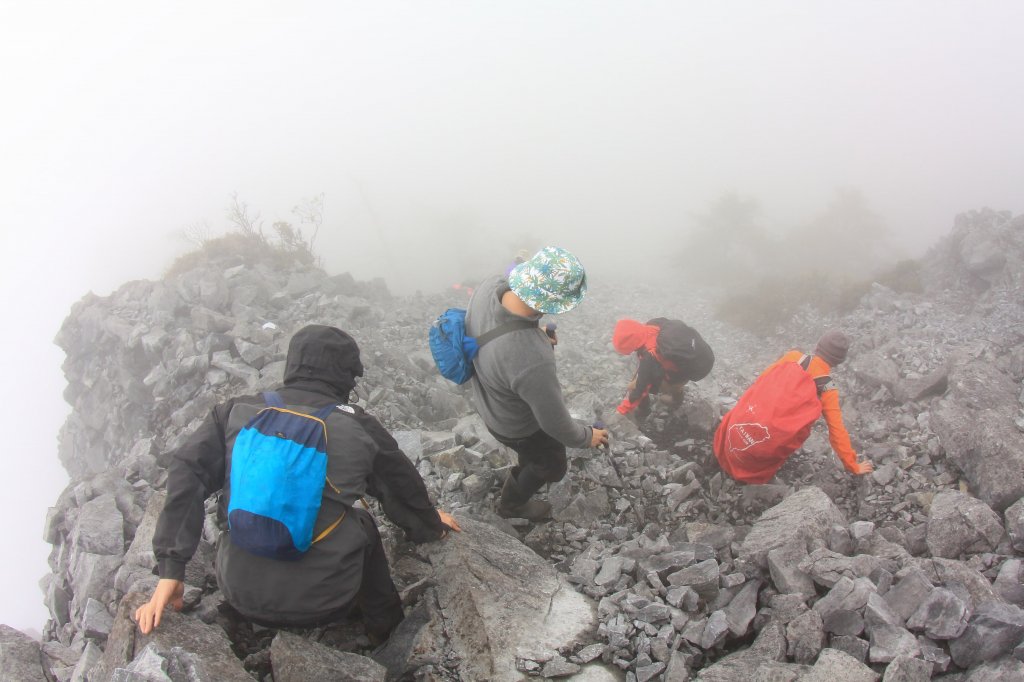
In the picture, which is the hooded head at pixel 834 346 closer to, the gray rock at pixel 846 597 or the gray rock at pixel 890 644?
the gray rock at pixel 846 597

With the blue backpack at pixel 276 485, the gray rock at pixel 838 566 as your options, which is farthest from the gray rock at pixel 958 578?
the blue backpack at pixel 276 485

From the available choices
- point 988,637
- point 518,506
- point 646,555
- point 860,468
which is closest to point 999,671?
point 988,637

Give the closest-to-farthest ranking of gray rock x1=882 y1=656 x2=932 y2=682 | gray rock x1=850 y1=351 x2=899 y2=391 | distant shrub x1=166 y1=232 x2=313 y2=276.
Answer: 1. gray rock x1=882 y1=656 x2=932 y2=682
2. gray rock x1=850 y1=351 x2=899 y2=391
3. distant shrub x1=166 y1=232 x2=313 y2=276

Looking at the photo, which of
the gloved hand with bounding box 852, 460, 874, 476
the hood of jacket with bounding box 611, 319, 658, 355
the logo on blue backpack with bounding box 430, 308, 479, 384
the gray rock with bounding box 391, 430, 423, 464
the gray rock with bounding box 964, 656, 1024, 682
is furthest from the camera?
the hood of jacket with bounding box 611, 319, 658, 355

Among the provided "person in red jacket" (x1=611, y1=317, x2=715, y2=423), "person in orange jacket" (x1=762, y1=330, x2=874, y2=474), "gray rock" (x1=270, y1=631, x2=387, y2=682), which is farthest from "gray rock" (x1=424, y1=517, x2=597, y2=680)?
"person in red jacket" (x1=611, y1=317, x2=715, y2=423)

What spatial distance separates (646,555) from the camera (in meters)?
5.05

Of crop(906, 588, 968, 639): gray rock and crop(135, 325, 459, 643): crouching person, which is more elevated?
crop(135, 325, 459, 643): crouching person

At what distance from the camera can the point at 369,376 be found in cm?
1038

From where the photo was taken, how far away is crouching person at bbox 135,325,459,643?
2.99 metres

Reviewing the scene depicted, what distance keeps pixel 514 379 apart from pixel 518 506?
2.43 metres

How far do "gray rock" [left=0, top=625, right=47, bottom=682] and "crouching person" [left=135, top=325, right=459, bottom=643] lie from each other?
1.64 meters

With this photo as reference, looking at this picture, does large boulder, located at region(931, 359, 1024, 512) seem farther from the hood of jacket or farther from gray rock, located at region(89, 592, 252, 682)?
gray rock, located at region(89, 592, 252, 682)

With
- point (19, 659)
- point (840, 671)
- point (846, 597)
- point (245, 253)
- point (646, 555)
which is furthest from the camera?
point (245, 253)

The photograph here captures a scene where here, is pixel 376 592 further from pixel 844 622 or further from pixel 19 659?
pixel 844 622
